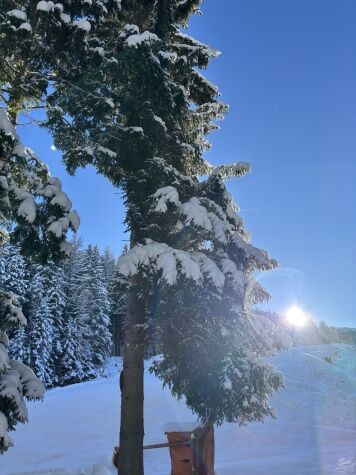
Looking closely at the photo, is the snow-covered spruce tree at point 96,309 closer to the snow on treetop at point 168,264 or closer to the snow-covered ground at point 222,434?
the snow-covered ground at point 222,434

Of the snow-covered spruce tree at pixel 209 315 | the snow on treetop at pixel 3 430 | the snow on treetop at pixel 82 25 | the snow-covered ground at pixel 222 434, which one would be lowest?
the snow-covered ground at pixel 222 434

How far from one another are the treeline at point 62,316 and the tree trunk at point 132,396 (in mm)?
25147

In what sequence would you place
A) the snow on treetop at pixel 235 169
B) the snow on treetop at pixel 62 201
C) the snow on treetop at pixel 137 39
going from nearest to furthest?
the snow on treetop at pixel 62 201, the snow on treetop at pixel 137 39, the snow on treetop at pixel 235 169

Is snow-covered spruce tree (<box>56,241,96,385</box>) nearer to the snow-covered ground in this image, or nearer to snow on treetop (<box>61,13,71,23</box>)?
the snow-covered ground

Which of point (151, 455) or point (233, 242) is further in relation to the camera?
point (151, 455)

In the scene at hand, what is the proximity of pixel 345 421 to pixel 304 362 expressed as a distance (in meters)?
7.79

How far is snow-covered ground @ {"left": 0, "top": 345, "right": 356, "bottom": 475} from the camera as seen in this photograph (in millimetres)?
10086

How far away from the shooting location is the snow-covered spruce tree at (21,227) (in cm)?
610

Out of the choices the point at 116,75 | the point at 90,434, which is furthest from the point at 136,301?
the point at 90,434

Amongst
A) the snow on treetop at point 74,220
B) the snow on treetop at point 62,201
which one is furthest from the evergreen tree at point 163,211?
the snow on treetop at point 62,201

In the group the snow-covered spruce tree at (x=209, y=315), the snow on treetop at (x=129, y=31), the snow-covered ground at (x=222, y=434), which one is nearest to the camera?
the snow-covered spruce tree at (x=209, y=315)

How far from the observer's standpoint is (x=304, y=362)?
23391 millimetres

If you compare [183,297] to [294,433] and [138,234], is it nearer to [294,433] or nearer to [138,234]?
[138,234]

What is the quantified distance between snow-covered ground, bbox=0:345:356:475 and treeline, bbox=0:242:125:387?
1734cm
